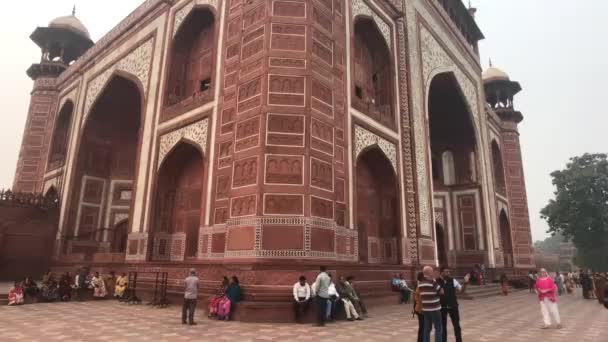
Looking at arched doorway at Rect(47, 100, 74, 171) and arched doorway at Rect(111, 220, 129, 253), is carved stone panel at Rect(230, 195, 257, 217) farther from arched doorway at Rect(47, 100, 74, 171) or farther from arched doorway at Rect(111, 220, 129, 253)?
arched doorway at Rect(47, 100, 74, 171)

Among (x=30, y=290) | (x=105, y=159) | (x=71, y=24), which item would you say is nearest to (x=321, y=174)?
(x=30, y=290)

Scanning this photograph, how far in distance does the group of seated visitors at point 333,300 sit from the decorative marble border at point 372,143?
3921 millimetres

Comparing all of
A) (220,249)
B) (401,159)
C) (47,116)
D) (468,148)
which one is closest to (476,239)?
(468,148)

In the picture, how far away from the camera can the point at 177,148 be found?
37.2ft

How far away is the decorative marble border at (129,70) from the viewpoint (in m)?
13.7

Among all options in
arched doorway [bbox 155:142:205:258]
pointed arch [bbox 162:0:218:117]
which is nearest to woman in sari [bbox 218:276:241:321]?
arched doorway [bbox 155:142:205:258]

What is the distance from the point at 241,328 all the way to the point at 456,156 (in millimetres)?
16272

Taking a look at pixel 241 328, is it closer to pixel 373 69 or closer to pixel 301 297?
pixel 301 297

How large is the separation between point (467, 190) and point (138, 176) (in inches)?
562

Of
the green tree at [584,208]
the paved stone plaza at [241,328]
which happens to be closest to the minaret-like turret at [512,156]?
the green tree at [584,208]

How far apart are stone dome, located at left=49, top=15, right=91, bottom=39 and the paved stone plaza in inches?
708

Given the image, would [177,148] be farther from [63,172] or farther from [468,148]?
[468,148]

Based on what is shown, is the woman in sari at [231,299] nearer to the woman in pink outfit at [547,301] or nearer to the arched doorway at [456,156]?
the woman in pink outfit at [547,301]

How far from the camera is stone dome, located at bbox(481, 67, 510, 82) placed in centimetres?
2391
